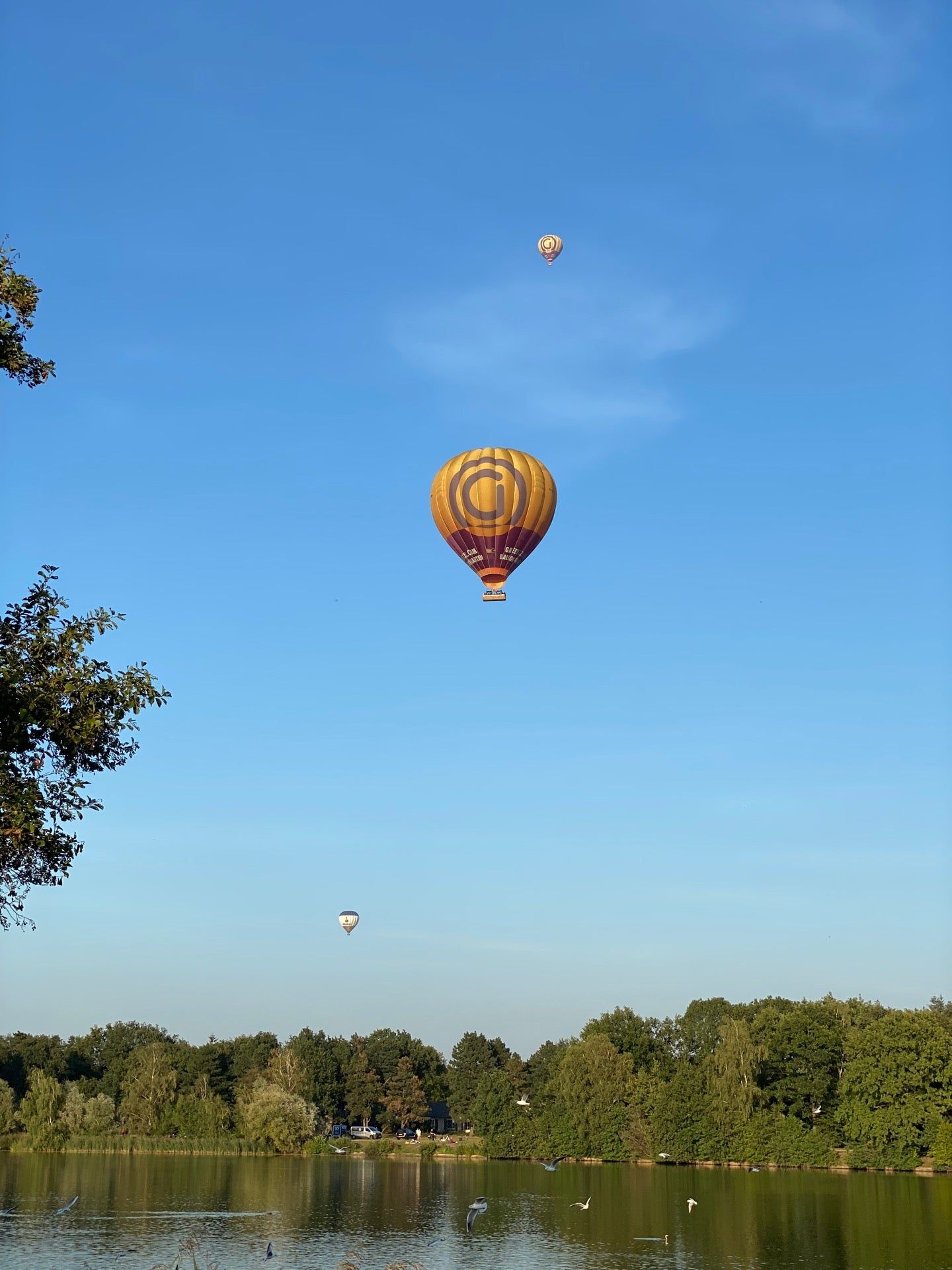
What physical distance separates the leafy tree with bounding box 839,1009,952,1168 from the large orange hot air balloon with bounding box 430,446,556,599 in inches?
1785

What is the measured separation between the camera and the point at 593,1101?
3332 inches

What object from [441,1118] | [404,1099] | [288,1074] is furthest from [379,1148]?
[441,1118]

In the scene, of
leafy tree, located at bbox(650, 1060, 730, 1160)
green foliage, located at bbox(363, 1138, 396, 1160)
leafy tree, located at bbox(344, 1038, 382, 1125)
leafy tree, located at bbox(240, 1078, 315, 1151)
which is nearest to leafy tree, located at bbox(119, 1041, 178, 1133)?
leafy tree, located at bbox(240, 1078, 315, 1151)

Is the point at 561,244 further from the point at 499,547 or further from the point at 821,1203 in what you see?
the point at 821,1203

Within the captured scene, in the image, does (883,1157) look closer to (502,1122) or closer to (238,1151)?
(502,1122)

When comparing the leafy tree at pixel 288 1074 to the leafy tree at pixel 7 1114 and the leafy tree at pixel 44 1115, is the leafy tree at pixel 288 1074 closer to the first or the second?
the leafy tree at pixel 44 1115

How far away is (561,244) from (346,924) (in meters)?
40.6

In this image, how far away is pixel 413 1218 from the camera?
160 ft

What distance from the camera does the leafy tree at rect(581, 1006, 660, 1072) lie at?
321 ft

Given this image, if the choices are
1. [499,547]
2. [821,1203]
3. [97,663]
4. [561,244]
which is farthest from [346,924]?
[97,663]

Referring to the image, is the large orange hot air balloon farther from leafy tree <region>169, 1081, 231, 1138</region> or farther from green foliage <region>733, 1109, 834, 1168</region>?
leafy tree <region>169, 1081, 231, 1138</region>

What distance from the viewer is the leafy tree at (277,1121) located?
87.1m

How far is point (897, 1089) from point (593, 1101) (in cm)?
2196

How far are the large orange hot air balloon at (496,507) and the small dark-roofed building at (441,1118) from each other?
92608 millimetres
